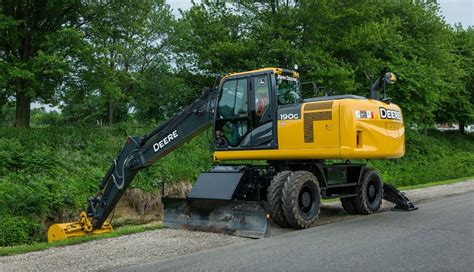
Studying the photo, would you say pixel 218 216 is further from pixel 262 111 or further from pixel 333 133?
pixel 333 133

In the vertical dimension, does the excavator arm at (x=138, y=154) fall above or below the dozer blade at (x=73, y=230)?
above

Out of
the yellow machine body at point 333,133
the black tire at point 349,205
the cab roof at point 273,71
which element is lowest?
the black tire at point 349,205

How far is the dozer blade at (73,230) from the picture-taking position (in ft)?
34.4

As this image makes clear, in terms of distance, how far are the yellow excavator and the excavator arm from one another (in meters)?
0.02

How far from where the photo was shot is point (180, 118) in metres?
10.7

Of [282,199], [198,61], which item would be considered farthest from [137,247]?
[198,61]

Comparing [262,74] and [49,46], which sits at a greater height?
[49,46]

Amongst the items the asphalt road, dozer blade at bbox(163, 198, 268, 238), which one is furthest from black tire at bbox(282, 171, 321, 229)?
dozer blade at bbox(163, 198, 268, 238)

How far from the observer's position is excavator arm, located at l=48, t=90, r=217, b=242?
10656mm

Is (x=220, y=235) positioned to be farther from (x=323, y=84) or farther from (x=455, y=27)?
(x=455, y=27)

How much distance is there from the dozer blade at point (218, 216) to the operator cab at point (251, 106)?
4.74 ft

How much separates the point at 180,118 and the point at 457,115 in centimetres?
3408

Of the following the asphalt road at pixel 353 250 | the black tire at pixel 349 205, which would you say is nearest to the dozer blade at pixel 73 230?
the asphalt road at pixel 353 250

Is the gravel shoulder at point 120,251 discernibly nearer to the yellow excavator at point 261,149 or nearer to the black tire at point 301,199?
the black tire at point 301,199
